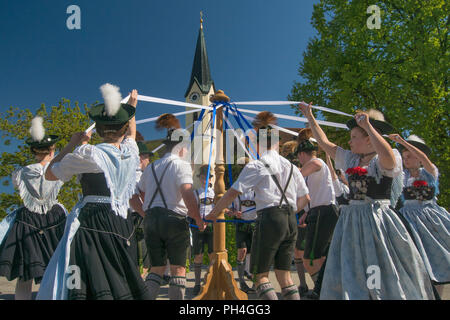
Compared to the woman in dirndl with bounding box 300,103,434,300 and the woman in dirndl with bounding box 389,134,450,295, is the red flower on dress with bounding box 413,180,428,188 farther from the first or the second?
the woman in dirndl with bounding box 300,103,434,300

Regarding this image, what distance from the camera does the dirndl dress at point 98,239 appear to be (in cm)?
288

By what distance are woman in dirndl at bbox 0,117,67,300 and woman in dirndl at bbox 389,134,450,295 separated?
4319mm

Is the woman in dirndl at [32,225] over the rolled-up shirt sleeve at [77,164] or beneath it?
beneath

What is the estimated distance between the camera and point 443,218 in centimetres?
485

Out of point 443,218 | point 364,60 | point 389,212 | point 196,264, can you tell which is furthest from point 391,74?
point 389,212

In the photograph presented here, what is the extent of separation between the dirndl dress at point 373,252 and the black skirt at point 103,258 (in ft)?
5.53

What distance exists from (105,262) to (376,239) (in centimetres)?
232

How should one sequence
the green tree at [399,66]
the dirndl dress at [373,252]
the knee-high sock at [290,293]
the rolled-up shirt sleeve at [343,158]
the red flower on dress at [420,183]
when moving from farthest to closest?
the green tree at [399,66] → the red flower on dress at [420,183] → the knee-high sock at [290,293] → the rolled-up shirt sleeve at [343,158] → the dirndl dress at [373,252]

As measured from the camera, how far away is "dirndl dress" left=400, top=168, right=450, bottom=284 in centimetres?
432

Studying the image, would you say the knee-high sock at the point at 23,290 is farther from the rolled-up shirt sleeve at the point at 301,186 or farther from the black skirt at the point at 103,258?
the rolled-up shirt sleeve at the point at 301,186

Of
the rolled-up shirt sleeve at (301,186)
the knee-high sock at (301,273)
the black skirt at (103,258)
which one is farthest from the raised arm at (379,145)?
the knee-high sock at (301,273)
